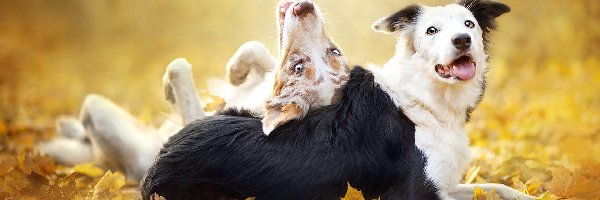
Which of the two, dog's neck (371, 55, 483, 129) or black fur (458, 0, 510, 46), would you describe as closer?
dog's neck (371, 55, 483, 129)

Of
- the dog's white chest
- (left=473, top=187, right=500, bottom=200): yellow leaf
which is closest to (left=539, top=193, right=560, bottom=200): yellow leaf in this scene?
(left=473, top=187, right=500, bottom=200): yellow leaf

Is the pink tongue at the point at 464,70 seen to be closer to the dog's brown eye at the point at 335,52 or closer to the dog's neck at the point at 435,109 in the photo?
the dog's neck at the point at 435,109

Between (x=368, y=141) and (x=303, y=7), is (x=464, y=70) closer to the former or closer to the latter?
(x=368, y=141)

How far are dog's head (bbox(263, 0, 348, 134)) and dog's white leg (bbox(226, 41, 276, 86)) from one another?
2.67 ft

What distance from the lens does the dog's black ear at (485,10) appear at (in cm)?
336

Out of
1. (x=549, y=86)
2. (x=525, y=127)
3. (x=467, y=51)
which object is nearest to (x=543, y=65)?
(x=549, y=86)

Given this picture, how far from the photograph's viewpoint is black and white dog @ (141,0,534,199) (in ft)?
9.86

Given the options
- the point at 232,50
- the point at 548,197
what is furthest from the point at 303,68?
the point at 232,50

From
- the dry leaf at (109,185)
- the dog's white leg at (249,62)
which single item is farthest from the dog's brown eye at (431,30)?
the dry leaf at (109,185)

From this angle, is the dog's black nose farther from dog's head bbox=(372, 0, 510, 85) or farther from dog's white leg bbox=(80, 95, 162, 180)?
dog's white leg bbox=(80, 95, 162, 180)

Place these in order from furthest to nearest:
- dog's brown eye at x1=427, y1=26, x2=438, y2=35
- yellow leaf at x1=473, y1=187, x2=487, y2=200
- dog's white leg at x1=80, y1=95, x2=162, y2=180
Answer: dog's white leg at x1=80, y1=95, x2=162, y2=180 < yellow leaf at x1=473, y1=187, x2=487, y2=200 < dog's brown eye at x1=427, y1=26, x2=438, y2=35

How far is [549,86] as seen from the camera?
8.59 m

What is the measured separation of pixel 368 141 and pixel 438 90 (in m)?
0.40

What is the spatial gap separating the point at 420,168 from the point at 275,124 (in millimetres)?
629
